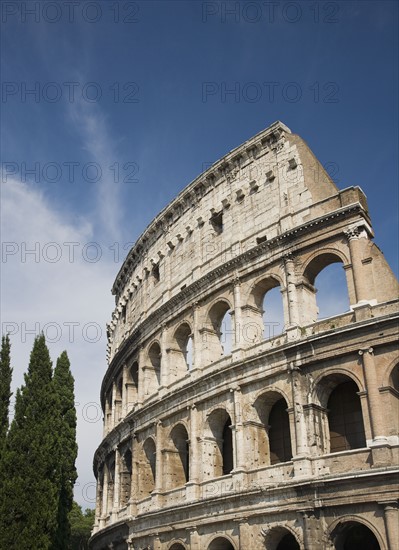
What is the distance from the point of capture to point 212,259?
2416 centimetres

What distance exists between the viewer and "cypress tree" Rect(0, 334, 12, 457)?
22612 mm

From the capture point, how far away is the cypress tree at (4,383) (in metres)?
22.6

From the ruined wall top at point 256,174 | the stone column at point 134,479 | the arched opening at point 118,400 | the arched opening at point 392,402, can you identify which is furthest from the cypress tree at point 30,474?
the arched opening at point 392,402

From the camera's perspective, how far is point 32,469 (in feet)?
66.0

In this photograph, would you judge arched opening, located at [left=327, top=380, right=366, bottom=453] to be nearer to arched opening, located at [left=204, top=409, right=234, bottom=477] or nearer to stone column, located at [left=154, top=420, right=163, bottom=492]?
arched opening, located at [left=204, top=409, right=234, bottom=477]

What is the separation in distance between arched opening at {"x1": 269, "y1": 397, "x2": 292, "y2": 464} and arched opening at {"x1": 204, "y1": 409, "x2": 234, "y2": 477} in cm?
172

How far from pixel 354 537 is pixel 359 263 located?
301 inches

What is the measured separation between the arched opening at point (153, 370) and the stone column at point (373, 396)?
442 inches

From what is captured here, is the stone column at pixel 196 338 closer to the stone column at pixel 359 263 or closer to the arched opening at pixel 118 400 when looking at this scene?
the stone column at pixel 359 263

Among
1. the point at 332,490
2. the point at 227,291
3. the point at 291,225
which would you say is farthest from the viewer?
the point at 227,291

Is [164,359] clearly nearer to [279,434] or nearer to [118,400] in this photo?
[279,434]

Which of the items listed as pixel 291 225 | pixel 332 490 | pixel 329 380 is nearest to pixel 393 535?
pixel 332 490

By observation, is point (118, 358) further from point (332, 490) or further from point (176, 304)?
point (332, 490)

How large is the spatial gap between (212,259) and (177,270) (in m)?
2.81
